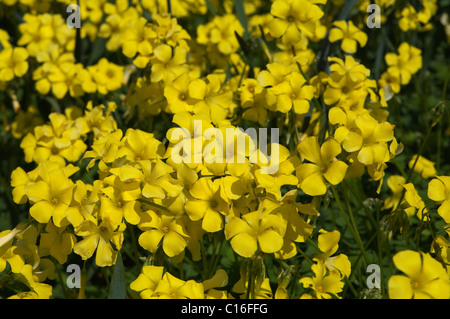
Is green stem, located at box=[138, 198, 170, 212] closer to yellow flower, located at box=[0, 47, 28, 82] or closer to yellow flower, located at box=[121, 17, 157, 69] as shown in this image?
yellow flower, located at box=[121, 17, 157, 69]

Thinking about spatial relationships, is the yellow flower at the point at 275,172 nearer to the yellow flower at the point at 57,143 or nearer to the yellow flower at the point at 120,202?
the yellow flower at the point at 120,202

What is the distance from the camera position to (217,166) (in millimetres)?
1222

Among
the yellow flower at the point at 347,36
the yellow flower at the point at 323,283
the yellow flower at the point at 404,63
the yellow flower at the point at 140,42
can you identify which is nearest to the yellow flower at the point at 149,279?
the yellow flower at the point at 323,283

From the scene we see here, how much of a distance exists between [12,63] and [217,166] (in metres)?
1.26

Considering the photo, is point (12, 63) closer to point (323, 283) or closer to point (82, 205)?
point (82, 205)

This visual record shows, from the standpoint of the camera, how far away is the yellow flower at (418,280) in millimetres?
1021

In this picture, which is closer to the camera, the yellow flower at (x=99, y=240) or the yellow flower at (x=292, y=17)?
the yellow flower at (x=99, y=240)

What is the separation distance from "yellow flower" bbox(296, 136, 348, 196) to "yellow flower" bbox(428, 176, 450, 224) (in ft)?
0.75

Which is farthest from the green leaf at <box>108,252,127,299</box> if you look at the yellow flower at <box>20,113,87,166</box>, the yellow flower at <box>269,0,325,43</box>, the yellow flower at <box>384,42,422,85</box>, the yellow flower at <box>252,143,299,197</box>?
the yellow flower at <box>384,42,422,85</box>

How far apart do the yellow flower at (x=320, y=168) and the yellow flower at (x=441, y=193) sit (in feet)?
0.75

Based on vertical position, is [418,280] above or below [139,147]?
below

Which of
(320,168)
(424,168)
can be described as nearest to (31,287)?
(320,168)

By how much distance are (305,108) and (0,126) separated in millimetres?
1795

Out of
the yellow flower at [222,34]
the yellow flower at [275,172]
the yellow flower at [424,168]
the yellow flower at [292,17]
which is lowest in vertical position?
the yellow flower at [424,168]
